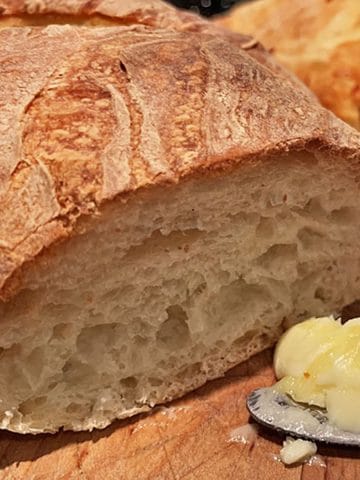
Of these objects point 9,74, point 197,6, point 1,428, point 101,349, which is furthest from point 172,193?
point 197,6

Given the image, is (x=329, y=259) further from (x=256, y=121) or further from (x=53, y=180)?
(x=53, y=180)

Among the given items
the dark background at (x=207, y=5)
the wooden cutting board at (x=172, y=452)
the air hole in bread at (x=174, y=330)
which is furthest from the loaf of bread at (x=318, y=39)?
the wooden cutting board at (x=172, y=452)

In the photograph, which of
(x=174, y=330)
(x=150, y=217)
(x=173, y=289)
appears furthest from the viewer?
(x=174, y=330)

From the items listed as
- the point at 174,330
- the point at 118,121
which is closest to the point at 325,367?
the point at 174,330

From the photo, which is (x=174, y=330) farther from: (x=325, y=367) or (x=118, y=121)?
(x=118, y=121)

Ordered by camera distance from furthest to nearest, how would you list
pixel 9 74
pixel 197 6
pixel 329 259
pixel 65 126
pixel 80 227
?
pixel 197 6
pixel 329 259
pixel 9 74
pixel 65 126
pixel 80 227

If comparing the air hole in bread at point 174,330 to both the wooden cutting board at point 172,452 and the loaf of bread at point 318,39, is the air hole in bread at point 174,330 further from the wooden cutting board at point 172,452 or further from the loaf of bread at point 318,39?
the loaf of bread at point 318,39

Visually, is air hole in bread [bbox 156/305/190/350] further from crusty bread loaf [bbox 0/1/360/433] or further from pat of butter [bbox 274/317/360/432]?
pat of butter [bbox 274/317/360/432]
